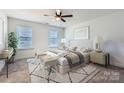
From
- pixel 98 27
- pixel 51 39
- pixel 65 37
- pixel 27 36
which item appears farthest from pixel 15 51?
pixel 98 27

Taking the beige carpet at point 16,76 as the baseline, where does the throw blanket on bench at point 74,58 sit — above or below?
above

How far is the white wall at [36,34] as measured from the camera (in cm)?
280

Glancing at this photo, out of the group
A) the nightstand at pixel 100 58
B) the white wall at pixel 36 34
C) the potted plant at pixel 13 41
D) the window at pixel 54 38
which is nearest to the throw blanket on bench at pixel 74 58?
the nightstand at pixel 100 58

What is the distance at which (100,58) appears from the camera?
8.71ft

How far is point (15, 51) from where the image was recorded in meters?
2.99

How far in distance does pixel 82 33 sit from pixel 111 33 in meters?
0.81

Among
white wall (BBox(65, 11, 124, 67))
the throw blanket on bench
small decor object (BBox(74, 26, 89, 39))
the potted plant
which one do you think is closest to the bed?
the throw blanket on bench

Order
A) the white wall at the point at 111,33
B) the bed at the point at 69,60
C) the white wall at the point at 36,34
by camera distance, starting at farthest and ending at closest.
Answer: the white wall at the point at 36,34 → the bed at the point at 69,60 → the white wall at the point at 111,33

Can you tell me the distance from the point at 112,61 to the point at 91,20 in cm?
145

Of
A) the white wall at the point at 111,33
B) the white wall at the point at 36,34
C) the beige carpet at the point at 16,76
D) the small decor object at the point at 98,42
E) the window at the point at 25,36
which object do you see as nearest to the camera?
the beige carpet at the point at 16,76

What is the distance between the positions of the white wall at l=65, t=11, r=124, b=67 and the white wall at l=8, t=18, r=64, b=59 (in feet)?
3.79

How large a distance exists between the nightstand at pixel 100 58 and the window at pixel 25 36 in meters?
2.60

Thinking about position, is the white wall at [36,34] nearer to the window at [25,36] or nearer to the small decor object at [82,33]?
the window at [25,36]
